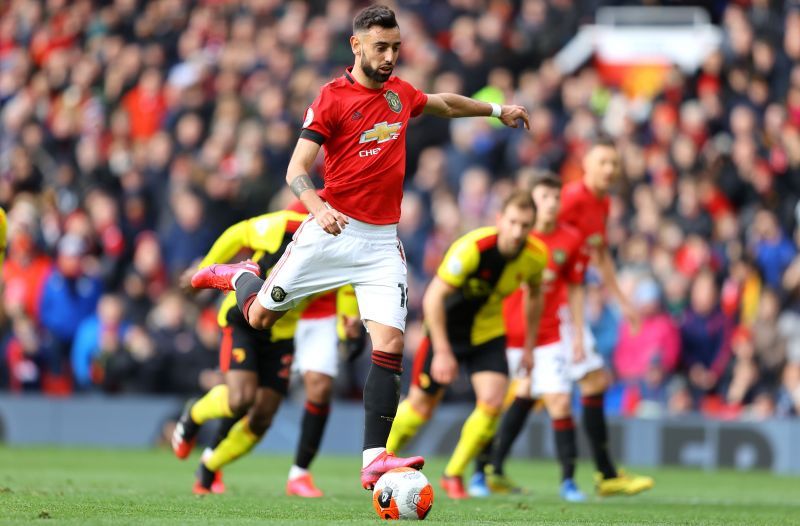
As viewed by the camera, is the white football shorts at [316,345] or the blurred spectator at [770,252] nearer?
A: the white football shorts at [316,345]

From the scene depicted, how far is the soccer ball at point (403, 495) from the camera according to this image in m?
7.68

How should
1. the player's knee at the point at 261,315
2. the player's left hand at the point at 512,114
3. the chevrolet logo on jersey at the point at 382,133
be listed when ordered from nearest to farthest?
the chevrolet logo on jersey at the point at 382,133 < the player's knee at the point at 261,315 < the player's left hand at the point at 512,114

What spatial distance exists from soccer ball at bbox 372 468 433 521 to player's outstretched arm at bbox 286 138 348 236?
1288 mm

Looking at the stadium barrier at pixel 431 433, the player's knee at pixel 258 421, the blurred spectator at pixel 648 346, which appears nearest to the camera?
the player's knee at pixel 258 421

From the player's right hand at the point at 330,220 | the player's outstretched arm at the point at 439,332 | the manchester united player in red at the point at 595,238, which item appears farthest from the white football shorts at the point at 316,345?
the player's right hand at the point at 330,220

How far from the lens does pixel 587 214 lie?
1179 cm

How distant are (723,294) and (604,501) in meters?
6.79

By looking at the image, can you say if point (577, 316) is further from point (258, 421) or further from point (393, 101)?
point (393, 101)

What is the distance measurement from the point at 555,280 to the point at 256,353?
2691mm

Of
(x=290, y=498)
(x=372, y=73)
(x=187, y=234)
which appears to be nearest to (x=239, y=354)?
(x=290, y=498)

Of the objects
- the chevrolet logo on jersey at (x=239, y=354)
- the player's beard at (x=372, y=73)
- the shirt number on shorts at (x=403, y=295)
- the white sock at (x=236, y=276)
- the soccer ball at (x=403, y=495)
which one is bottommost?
the soccer ball at (x=403, y=495)

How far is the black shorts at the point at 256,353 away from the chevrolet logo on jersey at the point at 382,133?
2561mm

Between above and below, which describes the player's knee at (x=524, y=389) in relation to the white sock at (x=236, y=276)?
below

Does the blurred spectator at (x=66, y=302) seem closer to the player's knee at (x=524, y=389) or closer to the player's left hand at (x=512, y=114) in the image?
the player's knee at (x=524, y=389)
